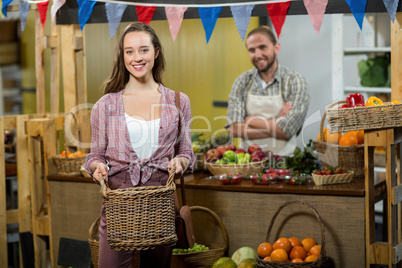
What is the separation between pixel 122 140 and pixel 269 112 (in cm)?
253

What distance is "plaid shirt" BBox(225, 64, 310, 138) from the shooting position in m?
5.02

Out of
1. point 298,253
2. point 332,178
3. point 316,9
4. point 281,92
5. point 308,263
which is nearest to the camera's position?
point 308,263

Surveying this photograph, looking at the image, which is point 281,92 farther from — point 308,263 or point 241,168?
point 308,263

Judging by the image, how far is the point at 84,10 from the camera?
431 centimetres

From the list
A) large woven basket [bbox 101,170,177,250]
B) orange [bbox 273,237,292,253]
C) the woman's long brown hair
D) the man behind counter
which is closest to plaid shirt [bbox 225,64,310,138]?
the man behind counter

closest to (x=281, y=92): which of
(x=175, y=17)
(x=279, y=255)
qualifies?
(x=175, y=17)

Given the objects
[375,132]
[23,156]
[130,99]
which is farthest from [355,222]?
[23,156]

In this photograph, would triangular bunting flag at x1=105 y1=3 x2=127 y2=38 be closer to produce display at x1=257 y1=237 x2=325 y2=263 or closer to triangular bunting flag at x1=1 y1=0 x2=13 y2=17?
triangular bunting flag at x1=1 y1=0 x2=13 y2=17

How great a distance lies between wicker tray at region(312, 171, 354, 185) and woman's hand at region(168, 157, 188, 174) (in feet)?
3.55

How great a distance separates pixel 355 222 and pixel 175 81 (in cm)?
386

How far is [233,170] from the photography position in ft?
13.5

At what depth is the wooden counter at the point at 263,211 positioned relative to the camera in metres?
3.52

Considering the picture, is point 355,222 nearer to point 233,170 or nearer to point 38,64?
point 233,170

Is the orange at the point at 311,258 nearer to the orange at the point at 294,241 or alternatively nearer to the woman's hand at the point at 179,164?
the orange at the point at 294,241
